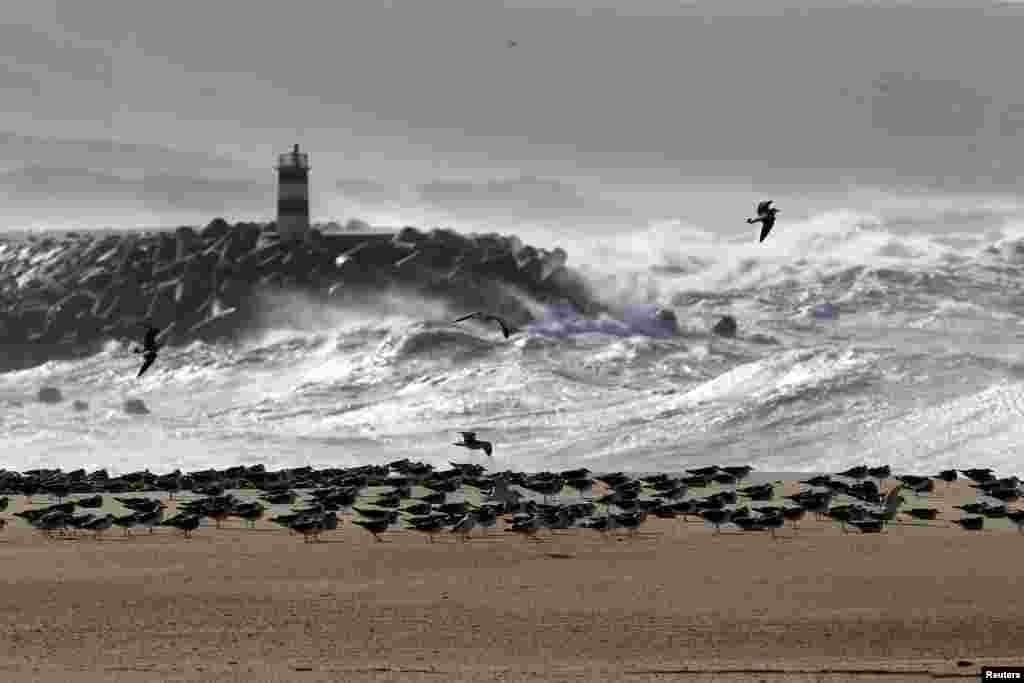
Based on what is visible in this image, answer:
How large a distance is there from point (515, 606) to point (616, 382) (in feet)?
215

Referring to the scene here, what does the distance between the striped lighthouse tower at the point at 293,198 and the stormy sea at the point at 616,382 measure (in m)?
6.52

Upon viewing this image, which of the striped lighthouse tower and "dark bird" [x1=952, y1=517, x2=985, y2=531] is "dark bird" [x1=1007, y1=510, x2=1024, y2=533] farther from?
the striped lighthouse tower

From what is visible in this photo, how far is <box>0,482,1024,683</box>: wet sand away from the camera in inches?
862

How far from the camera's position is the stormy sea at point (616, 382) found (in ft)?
221

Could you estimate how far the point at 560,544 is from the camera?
1313 inches

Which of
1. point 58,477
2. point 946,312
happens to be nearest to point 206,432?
point 58,477

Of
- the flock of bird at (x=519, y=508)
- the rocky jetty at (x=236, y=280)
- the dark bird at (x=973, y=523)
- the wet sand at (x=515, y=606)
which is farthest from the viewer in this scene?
the rocky jetty at (x=236, y=280)

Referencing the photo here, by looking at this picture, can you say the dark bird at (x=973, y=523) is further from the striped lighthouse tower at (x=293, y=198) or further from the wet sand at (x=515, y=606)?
the striped lighthouse tower at (x=293, y=198)

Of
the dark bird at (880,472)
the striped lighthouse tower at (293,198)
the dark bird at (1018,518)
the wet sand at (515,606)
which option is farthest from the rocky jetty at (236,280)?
the wet sand at (515,606)

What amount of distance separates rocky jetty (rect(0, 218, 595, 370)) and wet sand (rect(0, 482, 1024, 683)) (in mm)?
78260

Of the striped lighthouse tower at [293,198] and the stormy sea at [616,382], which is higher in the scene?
the striped lighthouse tower at [293,198]

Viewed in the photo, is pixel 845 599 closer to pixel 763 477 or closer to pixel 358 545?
pixel 358 545

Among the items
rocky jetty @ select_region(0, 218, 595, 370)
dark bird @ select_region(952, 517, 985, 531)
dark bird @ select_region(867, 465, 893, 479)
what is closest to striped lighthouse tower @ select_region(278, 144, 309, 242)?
rocky jetty @ select_region(0, 218, 595, 370)

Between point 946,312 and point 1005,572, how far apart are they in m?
88.1
